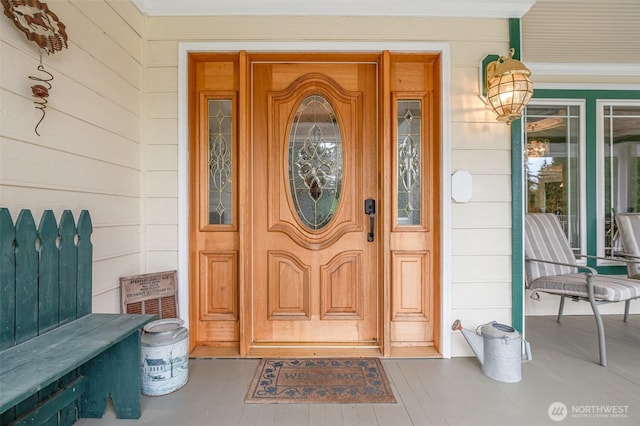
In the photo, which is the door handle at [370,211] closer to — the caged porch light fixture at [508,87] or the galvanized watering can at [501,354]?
the galvanized watering can at [501,354]

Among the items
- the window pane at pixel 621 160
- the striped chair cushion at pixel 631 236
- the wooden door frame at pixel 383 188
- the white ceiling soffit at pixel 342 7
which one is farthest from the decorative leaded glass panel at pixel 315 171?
the window pane at pixel 621 160

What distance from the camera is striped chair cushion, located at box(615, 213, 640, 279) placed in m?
2.67

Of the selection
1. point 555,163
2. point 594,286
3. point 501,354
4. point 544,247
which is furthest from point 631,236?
point 501,354

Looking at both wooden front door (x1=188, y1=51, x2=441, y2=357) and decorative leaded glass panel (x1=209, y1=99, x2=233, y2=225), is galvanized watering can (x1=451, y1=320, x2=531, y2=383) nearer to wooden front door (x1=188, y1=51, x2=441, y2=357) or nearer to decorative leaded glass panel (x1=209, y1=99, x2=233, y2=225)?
wooden front door (x1=188, y1=51, x2=441, y2=357)

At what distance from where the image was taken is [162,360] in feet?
5.95

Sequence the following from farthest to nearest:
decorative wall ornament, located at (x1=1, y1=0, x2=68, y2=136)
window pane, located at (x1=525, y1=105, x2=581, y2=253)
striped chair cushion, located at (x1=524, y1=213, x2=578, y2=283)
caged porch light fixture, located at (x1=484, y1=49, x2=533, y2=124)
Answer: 1. window pane, located at (x1=525, y1=105, x2=581, y2=253)
2. striped chair cushion, located at (x1=524, y1=213, x2=578, y2=283)
3. caged porch light fixture, located at (x1=484, y1=49, x2=533, y2=124)
4. decorative wall ornament, located at (x1=1, y1=0, x2=68, y2=136)

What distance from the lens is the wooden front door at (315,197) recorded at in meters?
2.39

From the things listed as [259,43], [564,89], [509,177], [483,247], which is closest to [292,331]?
[483,247]

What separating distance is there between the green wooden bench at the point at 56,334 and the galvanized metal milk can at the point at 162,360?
179mm

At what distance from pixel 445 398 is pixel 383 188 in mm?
1364

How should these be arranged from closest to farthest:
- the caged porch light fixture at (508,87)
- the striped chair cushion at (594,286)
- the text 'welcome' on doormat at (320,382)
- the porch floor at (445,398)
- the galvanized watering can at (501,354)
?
the porch floor at (445,398) < the text 'welcome' on doormat at (320,382) < the galvanized watering can at (501,354) < the caged porch light fixture at (508,87) < the striped chair cushion at (594,286)

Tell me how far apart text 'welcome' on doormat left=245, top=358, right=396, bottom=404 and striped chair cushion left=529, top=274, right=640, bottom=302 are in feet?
4.91

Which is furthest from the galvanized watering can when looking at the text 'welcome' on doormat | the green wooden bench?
the green wooden bench

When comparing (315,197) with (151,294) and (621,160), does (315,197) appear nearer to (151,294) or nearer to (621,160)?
(151,294)
